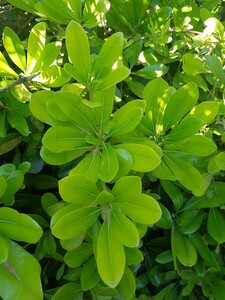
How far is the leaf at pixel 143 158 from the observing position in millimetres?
615

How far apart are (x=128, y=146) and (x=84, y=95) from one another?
19cm

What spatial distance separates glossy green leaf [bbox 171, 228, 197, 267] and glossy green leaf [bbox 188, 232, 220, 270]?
0.05 ft

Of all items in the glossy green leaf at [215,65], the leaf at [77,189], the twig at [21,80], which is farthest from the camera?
the glossy green leaf at [215,65]

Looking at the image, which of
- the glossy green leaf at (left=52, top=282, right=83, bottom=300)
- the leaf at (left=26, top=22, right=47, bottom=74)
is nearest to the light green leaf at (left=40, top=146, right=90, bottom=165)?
the leaf at (left=26, top=22, right=47, bottom=74)

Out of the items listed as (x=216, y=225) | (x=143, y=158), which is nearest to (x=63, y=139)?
(x=143, y=158)

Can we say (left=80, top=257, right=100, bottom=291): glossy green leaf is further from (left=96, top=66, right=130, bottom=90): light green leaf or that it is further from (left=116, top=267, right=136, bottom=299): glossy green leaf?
(left=96, top=66, right=130, bottom=90): light green leaf

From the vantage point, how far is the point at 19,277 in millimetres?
646

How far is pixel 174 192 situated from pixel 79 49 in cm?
43

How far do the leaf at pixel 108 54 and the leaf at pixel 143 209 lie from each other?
23 cm

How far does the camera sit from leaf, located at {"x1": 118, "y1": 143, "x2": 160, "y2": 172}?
615mm

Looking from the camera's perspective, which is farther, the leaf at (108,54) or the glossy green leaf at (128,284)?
the glossy green leaf at (128,284)

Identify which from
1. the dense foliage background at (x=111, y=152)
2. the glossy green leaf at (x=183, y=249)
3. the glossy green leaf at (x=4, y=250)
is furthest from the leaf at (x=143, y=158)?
the glossy green leaf at (x=183, y=249)

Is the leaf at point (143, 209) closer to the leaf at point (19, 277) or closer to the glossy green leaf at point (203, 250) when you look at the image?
the leaf at point (19, 277)

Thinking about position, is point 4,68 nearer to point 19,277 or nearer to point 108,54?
point 108,54
